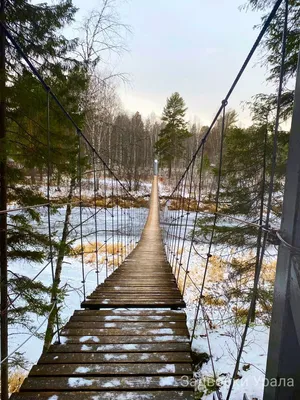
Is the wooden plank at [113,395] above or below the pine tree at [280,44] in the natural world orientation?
below

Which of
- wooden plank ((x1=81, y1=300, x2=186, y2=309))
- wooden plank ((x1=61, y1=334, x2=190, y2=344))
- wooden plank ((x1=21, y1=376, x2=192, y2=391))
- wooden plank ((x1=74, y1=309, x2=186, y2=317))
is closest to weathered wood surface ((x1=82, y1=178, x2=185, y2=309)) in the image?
wooden plank ((x1=81, y1=300, x2=186, y2=309))

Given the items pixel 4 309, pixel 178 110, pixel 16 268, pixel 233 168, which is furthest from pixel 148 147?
pixel 4 309

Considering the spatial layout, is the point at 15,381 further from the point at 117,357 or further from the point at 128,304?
the point at 117,357

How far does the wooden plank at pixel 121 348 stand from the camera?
1.22 metres

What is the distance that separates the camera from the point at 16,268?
7172 millimetres

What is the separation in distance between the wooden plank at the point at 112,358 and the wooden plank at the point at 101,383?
100mm

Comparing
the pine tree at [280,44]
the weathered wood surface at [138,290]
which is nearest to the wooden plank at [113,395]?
the weathered wood surface at [138,290]

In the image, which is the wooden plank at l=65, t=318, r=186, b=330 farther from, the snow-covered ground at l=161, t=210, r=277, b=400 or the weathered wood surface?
the snow-covered ground at l=161, t=210, r=277, b=400

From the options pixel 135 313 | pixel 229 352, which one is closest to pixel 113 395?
pixel 135 313

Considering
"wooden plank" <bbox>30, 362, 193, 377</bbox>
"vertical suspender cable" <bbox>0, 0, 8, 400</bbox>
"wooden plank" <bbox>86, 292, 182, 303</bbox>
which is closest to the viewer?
"wooden plank" <bbox>30, 362, 193, 377</bbox>

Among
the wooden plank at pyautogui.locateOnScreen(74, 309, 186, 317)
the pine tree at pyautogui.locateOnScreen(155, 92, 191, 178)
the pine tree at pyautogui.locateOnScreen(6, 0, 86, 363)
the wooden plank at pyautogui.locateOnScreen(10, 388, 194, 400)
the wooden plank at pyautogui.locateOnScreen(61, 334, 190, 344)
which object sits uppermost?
the pine tree at pyautogui.locateOnScreen(155, 92, 191, 178)

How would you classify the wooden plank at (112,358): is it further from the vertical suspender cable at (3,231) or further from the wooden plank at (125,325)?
the vertical suspender cable at (3,231)

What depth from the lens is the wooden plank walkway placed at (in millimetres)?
975

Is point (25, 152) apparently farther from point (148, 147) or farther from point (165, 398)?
point (148, 147)
